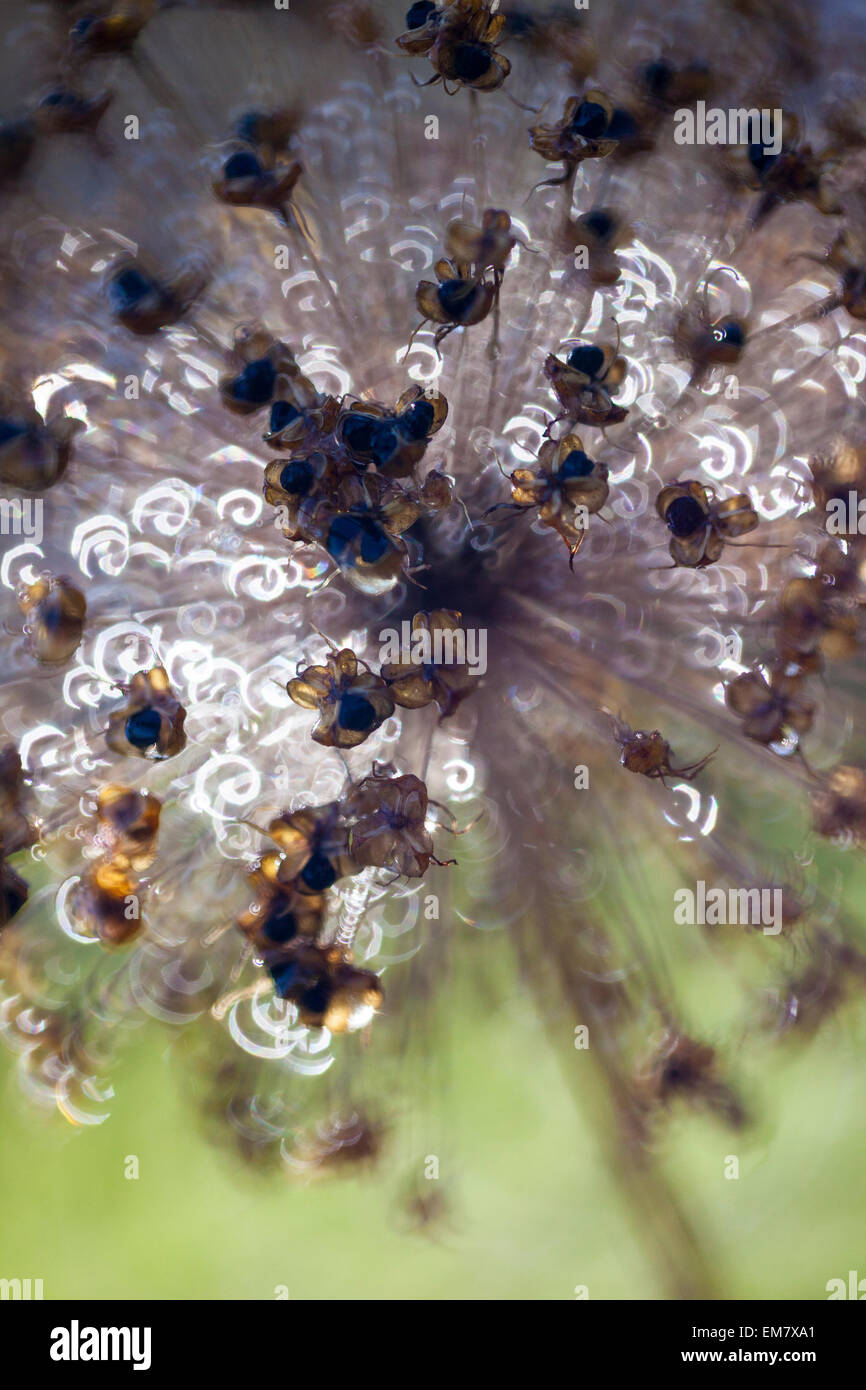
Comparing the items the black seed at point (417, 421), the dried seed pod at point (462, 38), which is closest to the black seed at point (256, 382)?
the black seed at point (417, 421)

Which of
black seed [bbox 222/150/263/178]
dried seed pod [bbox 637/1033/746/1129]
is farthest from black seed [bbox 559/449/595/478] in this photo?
dried seed pod [bbox 637/1033/746/1129]

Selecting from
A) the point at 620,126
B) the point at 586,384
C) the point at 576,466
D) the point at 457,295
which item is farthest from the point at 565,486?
the point at 620,126

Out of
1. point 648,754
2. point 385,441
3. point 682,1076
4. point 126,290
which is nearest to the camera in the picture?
point 385,441

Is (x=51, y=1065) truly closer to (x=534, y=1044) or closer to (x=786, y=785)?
(x=534, y=1044)

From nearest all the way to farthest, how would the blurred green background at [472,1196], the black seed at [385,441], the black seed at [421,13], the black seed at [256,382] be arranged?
the black seed at [385,441], the black seed at [256,382], the black seed at [421,13], the blurred green background at [472,1196]

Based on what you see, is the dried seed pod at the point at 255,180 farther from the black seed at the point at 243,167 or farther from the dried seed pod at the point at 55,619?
the dried seed pod at the point at 55,619

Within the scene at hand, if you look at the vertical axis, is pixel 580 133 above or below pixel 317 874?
above

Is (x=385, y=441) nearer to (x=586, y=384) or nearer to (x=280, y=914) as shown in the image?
(x=586, y=384)

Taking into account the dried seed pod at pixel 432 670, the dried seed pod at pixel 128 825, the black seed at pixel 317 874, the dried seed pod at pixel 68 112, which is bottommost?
the black seed at pixel 317 874
